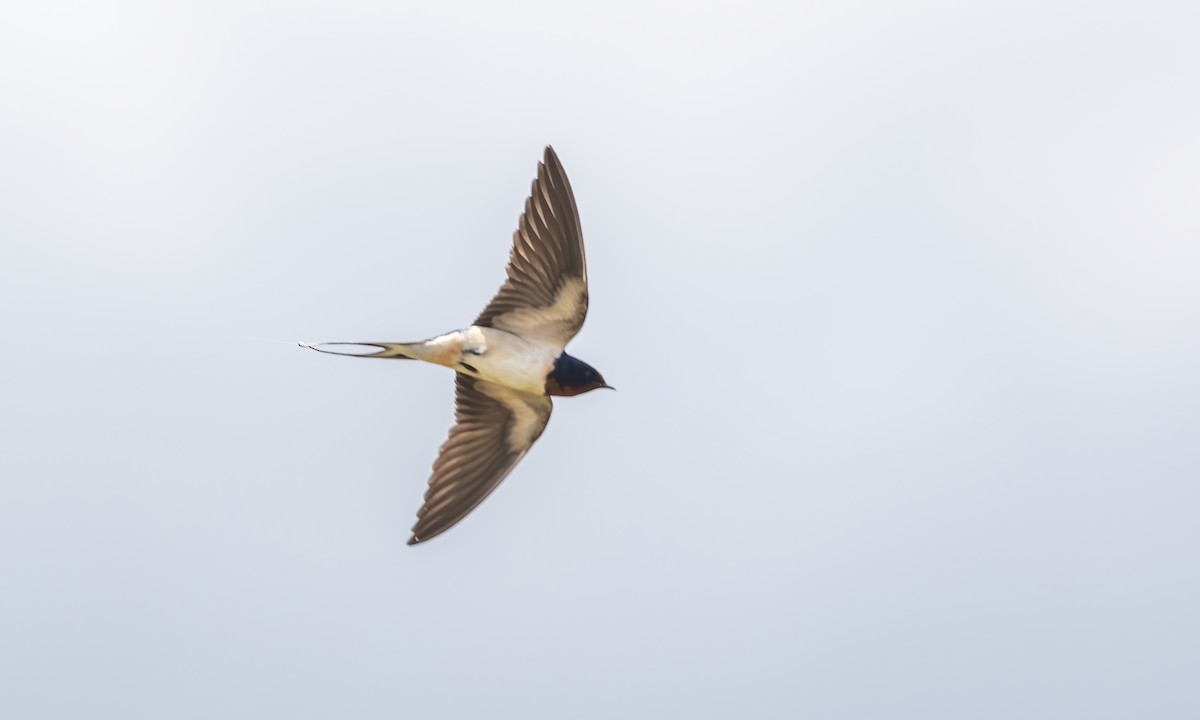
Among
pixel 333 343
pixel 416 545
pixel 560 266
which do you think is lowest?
pixel 416 545

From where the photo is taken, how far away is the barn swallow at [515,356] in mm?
8195

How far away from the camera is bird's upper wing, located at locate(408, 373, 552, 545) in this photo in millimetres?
8844

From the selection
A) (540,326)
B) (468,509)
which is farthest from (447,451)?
(540,326)

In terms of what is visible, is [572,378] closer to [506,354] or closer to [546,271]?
[506,354]

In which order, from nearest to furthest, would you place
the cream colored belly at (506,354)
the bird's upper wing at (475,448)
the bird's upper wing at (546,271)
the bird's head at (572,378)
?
1. the bird's upper wing at (546,271)
2. the cream colored belly at (506,354)
3. the bird's head at (572,378)
4. the bird's upper wing at (475,448)

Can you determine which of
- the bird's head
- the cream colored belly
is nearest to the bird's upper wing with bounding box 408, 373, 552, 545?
the bird's head

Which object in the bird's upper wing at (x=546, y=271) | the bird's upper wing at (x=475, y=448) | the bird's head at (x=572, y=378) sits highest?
the bird's upper wing at (x=546, y=271)

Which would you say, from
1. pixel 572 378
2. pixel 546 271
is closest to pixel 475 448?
pixel 572 378

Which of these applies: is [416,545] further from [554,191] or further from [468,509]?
[554,191]

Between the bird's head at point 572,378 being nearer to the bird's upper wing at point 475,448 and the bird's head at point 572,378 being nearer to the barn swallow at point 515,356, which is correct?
the barn swallow at point 515,356

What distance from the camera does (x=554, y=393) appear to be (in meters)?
8.59

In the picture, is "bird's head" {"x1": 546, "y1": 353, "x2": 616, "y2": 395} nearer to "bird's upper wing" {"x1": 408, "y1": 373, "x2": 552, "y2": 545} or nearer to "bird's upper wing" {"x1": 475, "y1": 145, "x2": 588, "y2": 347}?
"bird's upper wing" {"x1": 475, "y1": 145, "x2": 588, "y2": 347}

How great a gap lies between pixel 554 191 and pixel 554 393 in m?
0.96

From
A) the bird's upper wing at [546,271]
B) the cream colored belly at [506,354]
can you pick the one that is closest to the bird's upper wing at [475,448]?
the cream colored belly at [506,354]
